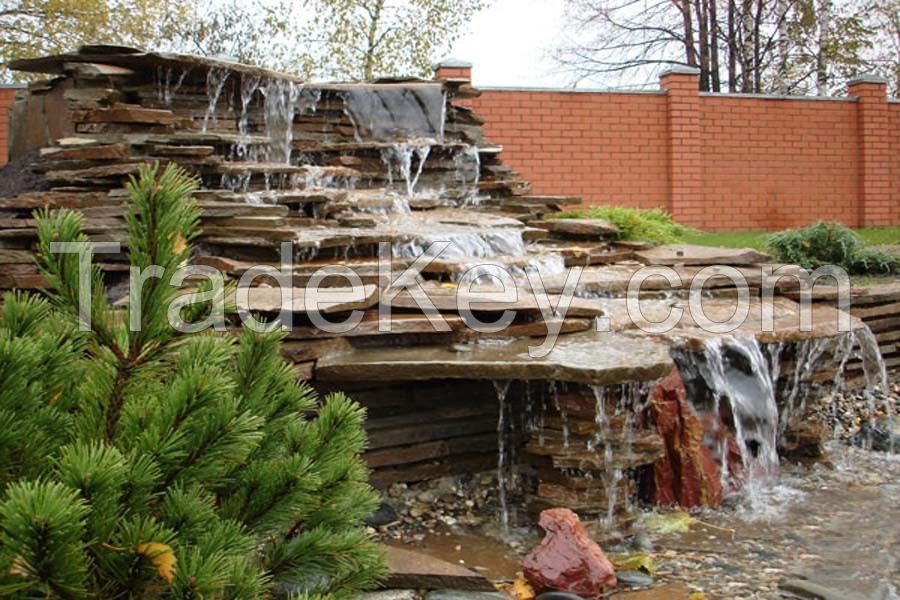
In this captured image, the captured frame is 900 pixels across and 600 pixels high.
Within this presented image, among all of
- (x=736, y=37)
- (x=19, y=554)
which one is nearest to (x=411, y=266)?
(x=19, y=554)

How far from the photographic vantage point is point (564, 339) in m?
4.54

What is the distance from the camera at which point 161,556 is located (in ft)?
5.07

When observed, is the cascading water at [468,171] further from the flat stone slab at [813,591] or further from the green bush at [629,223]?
the flat stone slab at [813,591]

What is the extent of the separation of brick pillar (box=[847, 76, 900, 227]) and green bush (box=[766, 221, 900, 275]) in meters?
6.09

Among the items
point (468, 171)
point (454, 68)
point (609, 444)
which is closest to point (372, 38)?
point (454, 68)

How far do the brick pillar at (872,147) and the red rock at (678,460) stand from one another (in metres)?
11.1

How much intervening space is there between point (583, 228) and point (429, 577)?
13.5 feet

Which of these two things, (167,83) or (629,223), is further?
(629,223)

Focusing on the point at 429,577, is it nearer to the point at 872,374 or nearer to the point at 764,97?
the point at 872,374

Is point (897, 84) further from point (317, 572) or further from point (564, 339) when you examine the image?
point (317, 572)

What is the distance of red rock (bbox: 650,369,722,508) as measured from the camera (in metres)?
4.58

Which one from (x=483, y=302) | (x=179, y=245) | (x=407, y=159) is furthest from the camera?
(x=407, y=159)

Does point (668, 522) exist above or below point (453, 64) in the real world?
below

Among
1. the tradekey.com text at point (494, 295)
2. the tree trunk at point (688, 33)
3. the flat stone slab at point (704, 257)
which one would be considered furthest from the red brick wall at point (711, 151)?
the tree trunk at point (688, 33)
